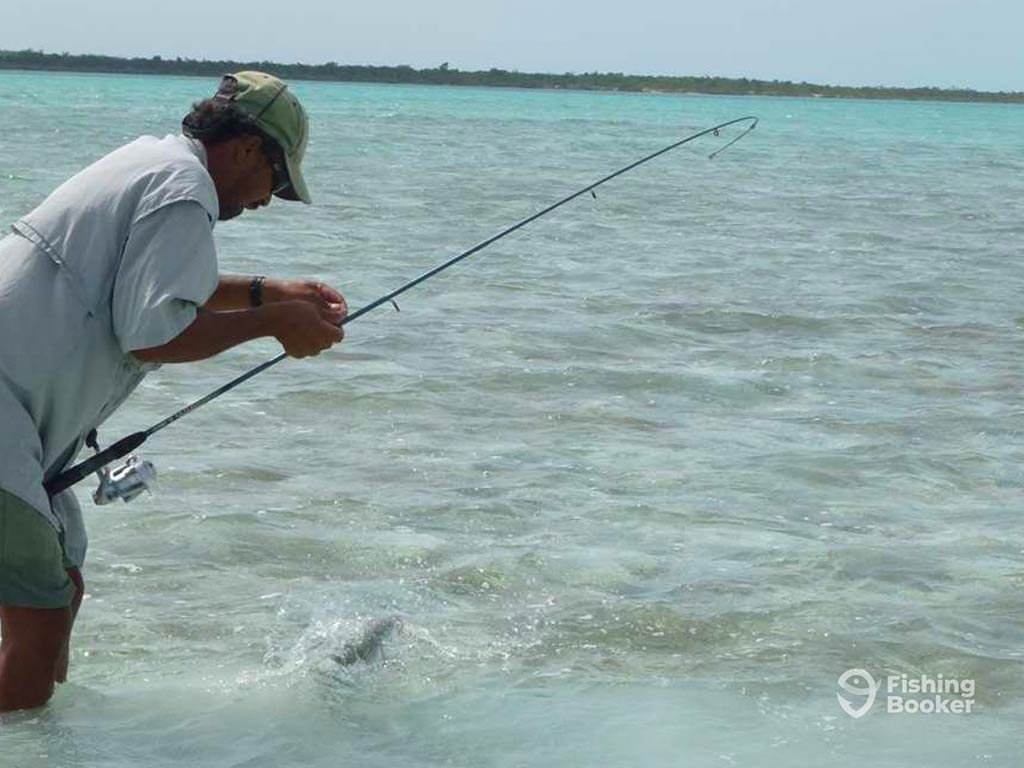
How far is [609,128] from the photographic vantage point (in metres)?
57.5

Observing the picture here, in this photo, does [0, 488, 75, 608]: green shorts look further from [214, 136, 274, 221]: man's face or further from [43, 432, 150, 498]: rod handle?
[214, 136, 274, 221]: man's face

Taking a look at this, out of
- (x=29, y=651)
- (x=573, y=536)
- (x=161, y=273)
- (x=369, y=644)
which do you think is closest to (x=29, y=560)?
(x=29, y=651)

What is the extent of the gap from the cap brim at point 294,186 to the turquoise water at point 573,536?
124 cm

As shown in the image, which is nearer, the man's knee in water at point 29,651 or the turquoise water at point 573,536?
the man's knee in water at point 29,651

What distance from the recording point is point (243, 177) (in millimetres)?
3557

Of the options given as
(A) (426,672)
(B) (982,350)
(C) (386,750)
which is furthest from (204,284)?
(B) (982,350)

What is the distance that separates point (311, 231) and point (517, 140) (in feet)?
90.9

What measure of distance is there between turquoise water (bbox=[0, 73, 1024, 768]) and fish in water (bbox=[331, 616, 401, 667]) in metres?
0.05

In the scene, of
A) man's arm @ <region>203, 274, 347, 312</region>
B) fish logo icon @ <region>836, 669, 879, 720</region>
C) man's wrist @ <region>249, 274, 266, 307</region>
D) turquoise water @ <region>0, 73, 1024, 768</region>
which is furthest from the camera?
fish logo icon @ <region>836, 669, 879, 720</region>

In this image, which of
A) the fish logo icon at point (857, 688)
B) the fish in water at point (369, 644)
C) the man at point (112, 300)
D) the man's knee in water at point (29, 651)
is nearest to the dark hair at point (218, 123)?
the man at point (112, 300)

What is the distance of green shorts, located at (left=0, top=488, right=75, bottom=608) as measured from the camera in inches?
135

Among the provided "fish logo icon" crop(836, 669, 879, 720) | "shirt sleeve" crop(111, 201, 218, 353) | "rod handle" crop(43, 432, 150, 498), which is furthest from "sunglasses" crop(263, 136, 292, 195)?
"fish logo icon" crop(836, 669, 879, 720)

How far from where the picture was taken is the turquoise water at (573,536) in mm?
4133

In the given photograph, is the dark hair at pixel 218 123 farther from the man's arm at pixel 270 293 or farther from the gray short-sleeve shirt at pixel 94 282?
the man's arm at pixel 270 293
